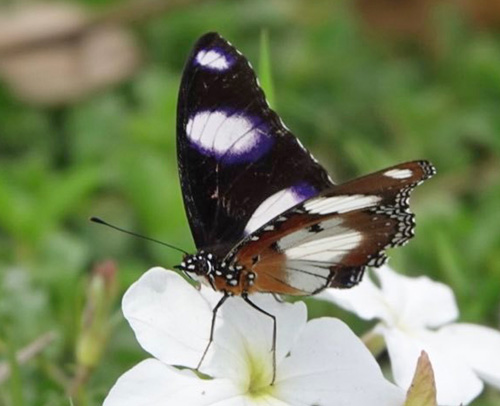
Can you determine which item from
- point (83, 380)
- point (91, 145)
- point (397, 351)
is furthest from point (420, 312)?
point (91, 145)

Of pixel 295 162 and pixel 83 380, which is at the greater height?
pixel 295 162

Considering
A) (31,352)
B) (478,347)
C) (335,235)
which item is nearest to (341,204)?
(335,235)

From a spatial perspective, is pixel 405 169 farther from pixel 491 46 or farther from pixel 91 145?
pixel 491 46

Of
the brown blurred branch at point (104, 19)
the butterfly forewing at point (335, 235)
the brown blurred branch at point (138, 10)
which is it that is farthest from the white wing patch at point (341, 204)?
the brown blurred branch at point (138, 10)

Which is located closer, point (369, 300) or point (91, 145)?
point (369, 300)

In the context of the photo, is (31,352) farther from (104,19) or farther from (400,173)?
(104,19)

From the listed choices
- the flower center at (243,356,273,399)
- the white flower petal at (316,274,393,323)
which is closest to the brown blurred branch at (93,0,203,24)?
the white flower petal at (316,274,393,323)
